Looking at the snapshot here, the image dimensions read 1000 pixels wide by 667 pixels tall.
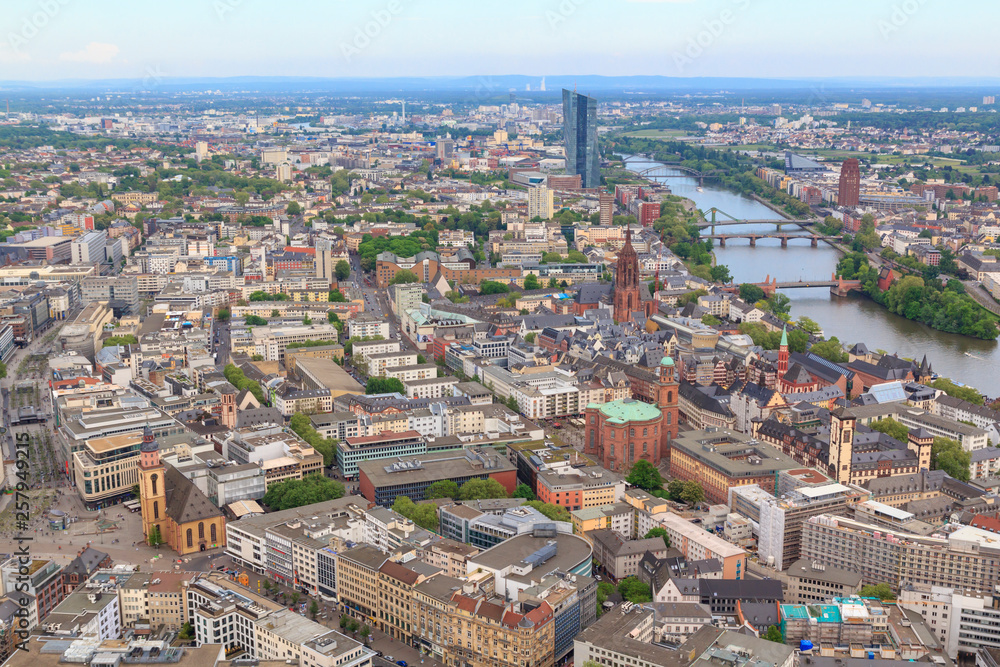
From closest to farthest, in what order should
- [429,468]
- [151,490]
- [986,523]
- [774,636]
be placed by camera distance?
[774,636] → [986,523] → [151,490] → [429,468]

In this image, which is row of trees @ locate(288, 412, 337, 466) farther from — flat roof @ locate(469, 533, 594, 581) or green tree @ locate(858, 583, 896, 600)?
green tree @ locate(858, 583, 896, 600)

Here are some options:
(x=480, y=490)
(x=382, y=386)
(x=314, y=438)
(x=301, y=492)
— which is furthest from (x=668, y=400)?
(x=301, y=492)

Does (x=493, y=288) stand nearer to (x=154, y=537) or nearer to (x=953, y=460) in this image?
(x=953, y=460)

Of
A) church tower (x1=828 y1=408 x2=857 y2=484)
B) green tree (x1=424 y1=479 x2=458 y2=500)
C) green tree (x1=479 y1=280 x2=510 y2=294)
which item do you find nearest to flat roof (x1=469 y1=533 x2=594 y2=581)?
Answer: green tree (x1=424 y1=479 x2=458 y2=500)

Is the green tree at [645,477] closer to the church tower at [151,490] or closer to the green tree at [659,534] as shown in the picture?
the green tree at [659,534]

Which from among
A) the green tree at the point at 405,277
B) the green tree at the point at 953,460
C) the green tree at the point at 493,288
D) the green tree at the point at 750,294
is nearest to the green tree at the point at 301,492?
the green tree at the point at 953,460

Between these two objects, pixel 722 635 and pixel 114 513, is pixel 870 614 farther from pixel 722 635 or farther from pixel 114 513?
pixel 114 513
